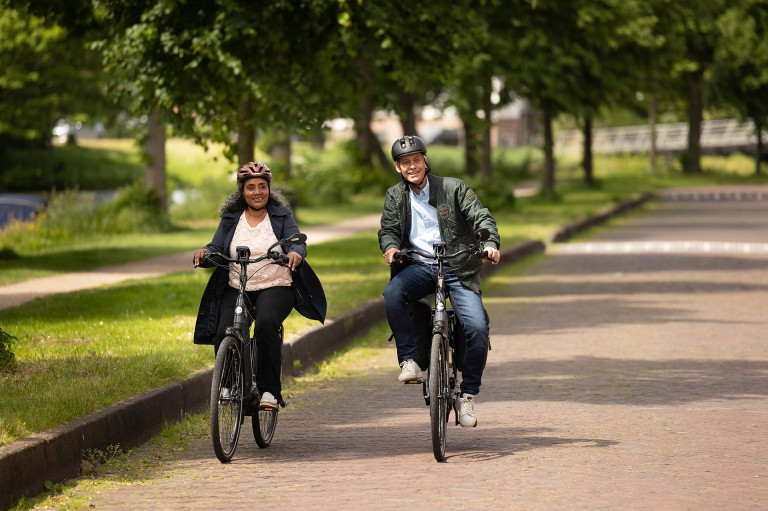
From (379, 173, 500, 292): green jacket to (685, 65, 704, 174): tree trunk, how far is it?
178 feet

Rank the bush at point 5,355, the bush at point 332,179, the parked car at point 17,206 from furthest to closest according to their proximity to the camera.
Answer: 1. the bush at point 332,179
2. the parked car at point 17,206
3. the bush at point 5,355

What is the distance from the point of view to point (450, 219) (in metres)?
7.55

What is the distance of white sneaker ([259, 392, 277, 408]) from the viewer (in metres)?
7.36

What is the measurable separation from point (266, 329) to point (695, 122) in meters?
55.4

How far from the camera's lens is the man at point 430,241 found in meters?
7.46

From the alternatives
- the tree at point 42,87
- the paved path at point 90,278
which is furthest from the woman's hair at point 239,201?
the tree at point 42,87

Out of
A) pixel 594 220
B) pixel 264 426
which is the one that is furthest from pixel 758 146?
pixel 264 426

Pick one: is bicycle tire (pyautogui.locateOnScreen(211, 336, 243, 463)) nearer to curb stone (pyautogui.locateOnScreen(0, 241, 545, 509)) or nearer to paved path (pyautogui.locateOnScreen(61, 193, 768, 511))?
paved path (pyautogui.locateOnScreen(61, 193, 768, 511))

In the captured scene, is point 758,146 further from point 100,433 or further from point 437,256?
point 100,433

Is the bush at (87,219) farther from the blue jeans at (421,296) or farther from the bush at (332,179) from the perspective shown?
the blue jeans at (421,296)

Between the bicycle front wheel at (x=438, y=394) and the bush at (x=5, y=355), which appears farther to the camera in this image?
the bush at (x=5, y=355)

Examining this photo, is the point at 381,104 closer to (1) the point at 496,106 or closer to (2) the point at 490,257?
(2) the point at 490,257

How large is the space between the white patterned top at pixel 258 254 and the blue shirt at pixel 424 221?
2.60 feet

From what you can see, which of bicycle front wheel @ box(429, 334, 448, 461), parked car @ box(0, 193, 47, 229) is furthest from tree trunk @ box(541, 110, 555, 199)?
bicycle front wheel @ box(429, 334, 448, 461)
